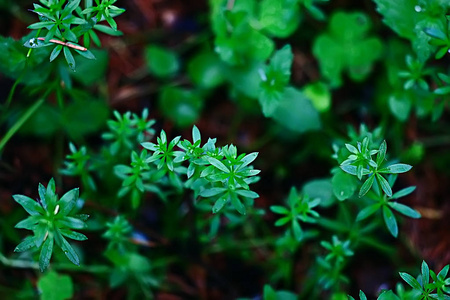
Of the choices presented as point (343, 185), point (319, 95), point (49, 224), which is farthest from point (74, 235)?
point (319, 95)

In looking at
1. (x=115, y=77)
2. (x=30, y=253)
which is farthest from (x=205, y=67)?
(x=30, y=253)

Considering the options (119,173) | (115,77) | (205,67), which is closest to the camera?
(119,173)

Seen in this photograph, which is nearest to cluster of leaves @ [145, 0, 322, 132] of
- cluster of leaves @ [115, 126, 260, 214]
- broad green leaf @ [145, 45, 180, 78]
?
broad green leaf @ [145, 45, 180, 78]

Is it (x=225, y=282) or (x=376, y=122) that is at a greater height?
(x=376, y=122)

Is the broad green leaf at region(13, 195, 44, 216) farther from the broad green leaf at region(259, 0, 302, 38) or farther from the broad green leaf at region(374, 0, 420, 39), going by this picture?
the broad green leaf at region(374, 0, 420, 39)

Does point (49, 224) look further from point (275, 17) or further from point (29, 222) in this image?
point (275, 17)

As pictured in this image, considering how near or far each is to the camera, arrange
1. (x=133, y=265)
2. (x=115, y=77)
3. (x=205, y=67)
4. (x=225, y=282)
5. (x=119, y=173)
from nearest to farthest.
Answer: (x=119, y=173), (x=133, y=265), (x=225, y=282), (x=205, y=67), (x=115, y=77)

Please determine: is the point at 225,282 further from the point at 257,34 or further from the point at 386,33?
the point at 386,33
